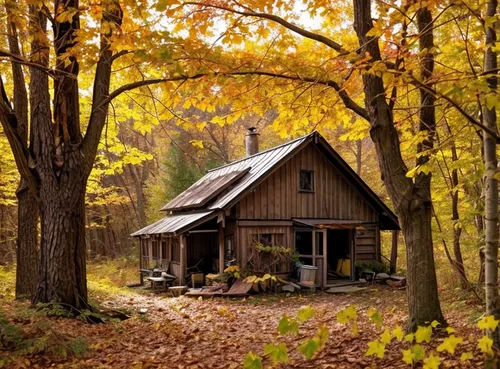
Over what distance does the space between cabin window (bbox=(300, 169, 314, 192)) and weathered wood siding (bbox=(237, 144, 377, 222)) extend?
17cm

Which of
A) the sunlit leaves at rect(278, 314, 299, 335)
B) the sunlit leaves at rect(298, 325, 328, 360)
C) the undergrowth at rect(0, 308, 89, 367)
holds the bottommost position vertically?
the undergrowth at rect(0, 308, 89, 367)

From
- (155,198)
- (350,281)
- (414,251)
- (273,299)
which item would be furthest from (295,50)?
(155,198)

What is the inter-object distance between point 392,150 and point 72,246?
6340 mm

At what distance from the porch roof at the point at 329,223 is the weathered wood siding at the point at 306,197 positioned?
1.01 ft

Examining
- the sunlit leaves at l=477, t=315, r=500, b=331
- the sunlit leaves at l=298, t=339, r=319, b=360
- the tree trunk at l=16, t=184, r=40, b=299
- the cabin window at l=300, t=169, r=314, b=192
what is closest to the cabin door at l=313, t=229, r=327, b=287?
the cabin window at l=300, t=169, r=314, b=192

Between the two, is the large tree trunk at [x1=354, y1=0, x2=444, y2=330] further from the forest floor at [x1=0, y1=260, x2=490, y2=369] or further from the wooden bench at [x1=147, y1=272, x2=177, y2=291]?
the wooden bench at [x1=147, y1=272, x2=177, y2=291]

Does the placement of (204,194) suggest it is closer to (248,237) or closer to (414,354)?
(248,237)

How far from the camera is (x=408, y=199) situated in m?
6.27

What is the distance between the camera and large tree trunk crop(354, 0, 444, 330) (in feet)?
20.5

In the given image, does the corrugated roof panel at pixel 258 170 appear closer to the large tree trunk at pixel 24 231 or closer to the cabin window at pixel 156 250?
the cabin window at pixel 156 250

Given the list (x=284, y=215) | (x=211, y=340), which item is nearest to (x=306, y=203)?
(x=284, y=215)

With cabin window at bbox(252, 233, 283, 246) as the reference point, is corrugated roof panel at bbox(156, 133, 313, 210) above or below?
above

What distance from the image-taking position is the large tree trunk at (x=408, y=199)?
624 centimetres

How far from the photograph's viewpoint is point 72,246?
326 inches
